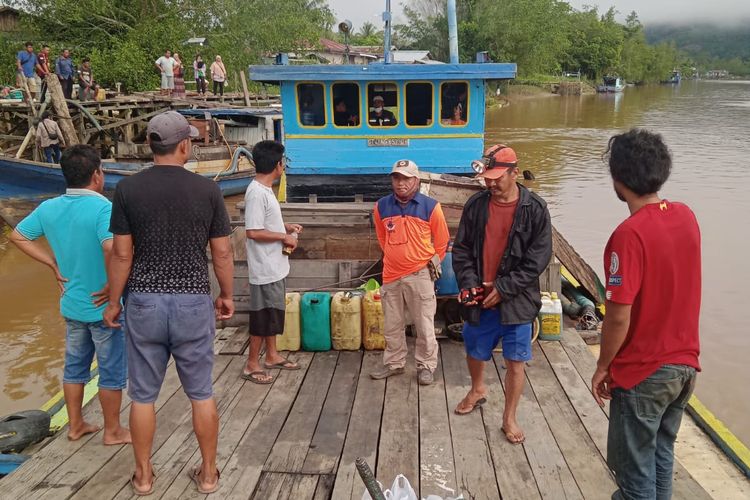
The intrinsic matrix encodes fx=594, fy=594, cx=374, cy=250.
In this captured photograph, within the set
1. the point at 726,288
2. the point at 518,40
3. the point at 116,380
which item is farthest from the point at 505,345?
the point at 518,40

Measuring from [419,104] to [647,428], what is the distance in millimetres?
7226

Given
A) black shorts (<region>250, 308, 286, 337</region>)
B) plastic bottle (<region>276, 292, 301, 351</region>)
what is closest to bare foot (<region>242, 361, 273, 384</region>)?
black shorts (<region>250, 308, 286, 337</region>)

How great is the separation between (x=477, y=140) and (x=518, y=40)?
179 feet

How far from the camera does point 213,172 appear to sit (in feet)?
54.6

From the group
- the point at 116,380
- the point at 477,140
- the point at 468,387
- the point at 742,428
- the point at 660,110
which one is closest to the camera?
the point at 116,380

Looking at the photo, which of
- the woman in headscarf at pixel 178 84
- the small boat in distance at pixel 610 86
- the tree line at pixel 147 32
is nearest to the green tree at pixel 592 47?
the small boat in distance at pixel 610 86

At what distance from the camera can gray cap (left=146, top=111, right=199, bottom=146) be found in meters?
2.96

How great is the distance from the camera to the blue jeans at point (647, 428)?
8.39ft

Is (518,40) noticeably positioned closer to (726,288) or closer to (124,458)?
(726,288)

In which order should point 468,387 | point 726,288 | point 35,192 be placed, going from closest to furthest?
point 468,387 → point 726,288 → point 35,192

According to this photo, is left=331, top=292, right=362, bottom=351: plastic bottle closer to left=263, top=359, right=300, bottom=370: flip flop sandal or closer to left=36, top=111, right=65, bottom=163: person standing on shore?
left=263, top=359, right=300, bottom=370: flip flop sandal

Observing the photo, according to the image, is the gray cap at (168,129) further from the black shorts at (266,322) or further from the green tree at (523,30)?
the green tree at (523,30)

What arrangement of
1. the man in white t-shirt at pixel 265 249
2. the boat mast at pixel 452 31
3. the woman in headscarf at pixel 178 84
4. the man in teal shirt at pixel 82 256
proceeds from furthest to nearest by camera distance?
the woman in headscarf at pixel 178 84, the boat mast at pixel 452 31, the man in white t-shirt at pixel 265 249, the man in teal shirt at pixel 82 256

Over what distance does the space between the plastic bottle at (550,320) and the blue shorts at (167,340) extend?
132 inches
